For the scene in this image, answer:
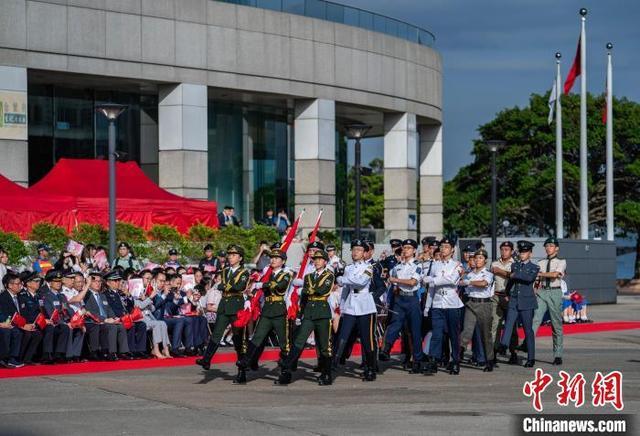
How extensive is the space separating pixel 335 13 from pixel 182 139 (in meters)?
7.95

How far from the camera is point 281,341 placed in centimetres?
1719

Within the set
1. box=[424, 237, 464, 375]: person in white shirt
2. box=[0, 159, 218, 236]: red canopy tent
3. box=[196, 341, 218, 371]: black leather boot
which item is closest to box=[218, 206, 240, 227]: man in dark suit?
box=[0, 159, 218, 236]: red canopy tent

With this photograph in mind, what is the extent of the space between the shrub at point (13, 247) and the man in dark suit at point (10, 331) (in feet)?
25.9

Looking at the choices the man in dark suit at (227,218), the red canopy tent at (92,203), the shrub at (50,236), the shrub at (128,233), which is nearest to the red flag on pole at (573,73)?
the man in dark suit at (227,218)

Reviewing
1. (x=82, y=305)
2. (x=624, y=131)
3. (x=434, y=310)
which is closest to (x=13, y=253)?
(x=82, y=305)

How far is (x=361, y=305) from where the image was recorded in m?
17.9

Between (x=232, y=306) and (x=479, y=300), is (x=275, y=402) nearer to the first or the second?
(x=232, y=306)

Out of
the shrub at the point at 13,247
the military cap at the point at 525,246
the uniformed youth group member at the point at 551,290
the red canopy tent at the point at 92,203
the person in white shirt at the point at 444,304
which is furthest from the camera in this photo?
the red canopy tent at the point at 92,203

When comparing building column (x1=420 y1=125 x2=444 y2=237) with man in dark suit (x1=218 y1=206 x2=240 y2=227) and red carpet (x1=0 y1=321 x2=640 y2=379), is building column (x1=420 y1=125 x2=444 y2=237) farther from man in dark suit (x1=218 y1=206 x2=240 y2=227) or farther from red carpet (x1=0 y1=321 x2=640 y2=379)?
red carpet (x1=0 y1=321 x2=640 y2=379)

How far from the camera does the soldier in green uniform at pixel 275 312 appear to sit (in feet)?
56.1

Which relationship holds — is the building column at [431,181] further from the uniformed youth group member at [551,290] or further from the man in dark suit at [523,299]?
the man in dark suit at [523,299]

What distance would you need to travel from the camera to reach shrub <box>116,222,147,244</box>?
30.5m

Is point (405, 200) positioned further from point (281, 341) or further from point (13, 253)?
point (281, 341)

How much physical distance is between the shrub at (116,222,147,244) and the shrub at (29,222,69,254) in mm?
1628
